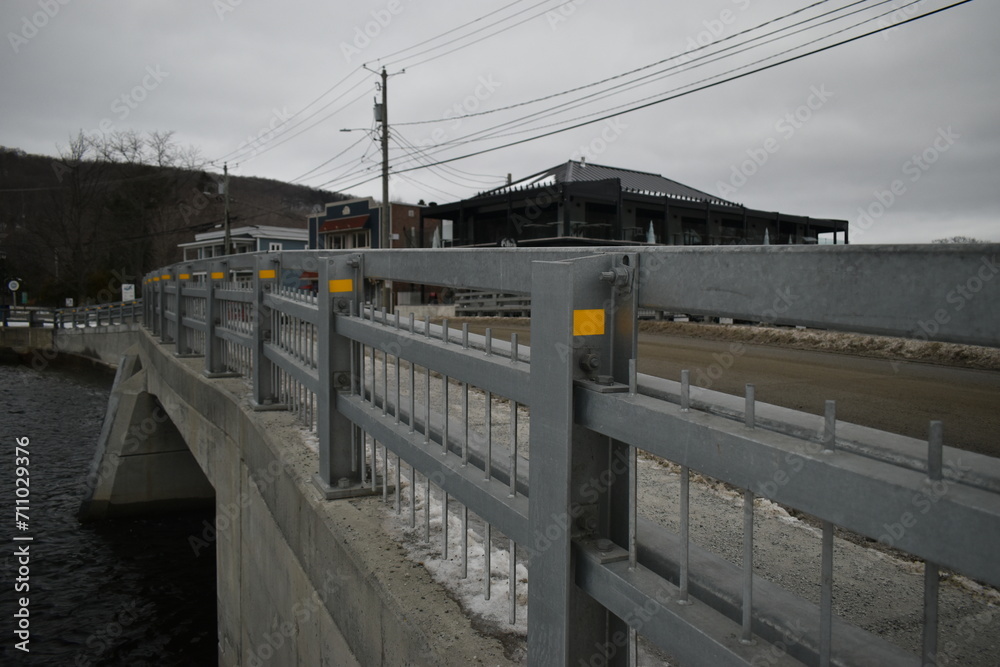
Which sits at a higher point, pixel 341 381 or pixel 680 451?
pixel 680 451

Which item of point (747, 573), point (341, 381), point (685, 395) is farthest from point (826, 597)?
point (341, 381)

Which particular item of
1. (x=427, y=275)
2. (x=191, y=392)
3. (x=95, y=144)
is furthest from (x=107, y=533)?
(x=95, y=144)

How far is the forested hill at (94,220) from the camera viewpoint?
57.3 m

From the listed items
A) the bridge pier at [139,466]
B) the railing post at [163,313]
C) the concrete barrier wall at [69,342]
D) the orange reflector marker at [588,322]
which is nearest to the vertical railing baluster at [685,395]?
the orange reflector marker at [588,322]

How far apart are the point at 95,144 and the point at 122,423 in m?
55.7

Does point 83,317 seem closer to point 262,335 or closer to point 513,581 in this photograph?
point 262,335

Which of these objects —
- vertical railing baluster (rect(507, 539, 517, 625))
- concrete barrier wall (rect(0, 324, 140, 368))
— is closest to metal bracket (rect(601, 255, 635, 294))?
vertical railing baluster (rect(507, 539, 517, 625))

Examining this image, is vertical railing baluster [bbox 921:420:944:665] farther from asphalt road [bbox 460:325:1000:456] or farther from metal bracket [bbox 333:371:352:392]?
Answer: asphalt road [bbox 460:325:1000:456]

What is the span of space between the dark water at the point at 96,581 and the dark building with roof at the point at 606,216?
59.8 feet

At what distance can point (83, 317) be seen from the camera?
121 ft

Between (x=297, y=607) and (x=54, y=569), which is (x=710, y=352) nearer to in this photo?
(x=297, y=607)

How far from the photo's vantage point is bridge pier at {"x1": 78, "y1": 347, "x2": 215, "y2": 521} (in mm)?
12969

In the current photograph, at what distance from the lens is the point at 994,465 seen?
1121 mm

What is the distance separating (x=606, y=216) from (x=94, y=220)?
4754 cm
